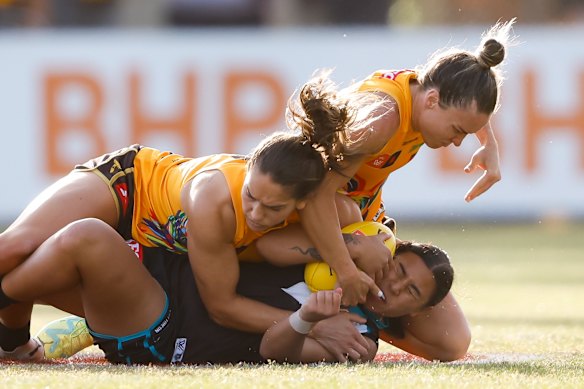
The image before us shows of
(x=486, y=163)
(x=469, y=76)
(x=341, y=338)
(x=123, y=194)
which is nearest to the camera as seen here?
(x=341, y=338)

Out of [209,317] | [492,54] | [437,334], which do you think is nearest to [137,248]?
[209,317]

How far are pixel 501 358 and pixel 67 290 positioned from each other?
192cm

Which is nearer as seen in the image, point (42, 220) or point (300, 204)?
point (300, 204)

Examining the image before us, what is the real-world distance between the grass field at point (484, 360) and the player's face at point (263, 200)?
58 cm

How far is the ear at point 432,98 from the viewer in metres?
5.71

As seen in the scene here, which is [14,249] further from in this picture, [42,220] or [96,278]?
[96,278]

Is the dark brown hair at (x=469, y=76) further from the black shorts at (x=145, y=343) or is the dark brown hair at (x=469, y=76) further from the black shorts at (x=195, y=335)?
the black shorts at (x=145, y=343)

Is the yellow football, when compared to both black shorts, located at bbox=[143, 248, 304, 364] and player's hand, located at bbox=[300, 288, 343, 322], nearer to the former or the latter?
black shorts, located at bbox=[143, 248, 304, 364]

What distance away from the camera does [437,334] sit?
5.73 m

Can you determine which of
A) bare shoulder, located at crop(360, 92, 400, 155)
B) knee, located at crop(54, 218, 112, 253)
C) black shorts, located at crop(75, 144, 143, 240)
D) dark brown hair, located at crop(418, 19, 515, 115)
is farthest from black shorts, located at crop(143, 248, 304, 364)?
dark brown hair, located at crop(418, 19, 515, 115)

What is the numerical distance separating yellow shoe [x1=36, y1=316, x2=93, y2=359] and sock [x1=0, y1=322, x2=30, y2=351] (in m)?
0.20

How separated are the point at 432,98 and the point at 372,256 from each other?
0.81 m

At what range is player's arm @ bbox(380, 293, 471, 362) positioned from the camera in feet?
18.8

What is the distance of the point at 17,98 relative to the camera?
13516 millimetres
